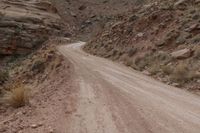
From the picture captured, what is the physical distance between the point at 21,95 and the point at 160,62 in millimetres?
10296

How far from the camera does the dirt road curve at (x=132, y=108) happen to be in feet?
28.2

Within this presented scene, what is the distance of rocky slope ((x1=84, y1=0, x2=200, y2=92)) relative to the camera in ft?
56.0

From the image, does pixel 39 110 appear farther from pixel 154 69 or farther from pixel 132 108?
pixel 154 69

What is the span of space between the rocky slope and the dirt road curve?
1639 millimetres

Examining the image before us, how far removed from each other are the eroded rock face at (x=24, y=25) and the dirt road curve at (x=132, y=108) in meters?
32.1

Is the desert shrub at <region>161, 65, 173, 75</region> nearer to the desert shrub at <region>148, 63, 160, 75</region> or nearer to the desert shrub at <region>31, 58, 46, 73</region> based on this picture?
the desert shrub at <region>148, 63, 160, 75</region>

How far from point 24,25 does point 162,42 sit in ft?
98.0

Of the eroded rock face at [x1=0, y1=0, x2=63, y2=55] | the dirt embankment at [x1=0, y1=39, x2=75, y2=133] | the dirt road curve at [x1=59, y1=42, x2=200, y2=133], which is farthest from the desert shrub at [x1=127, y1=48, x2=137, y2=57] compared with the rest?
the eroded rock face at [x1=0, y1=0, x2=63, y2=55]

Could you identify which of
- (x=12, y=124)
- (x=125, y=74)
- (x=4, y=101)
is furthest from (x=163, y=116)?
(x=125, y=74)

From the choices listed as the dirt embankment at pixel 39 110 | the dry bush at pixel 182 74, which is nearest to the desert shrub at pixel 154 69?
the dry bush at pixel 182 74

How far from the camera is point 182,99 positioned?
12508 mm

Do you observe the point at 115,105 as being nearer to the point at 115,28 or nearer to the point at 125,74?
the point at 125,74

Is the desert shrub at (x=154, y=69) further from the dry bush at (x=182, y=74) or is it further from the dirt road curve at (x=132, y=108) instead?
the dirt road curve at (x=132, y=108)

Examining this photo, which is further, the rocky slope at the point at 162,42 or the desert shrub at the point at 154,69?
the desert shrub at the point at 154,69
